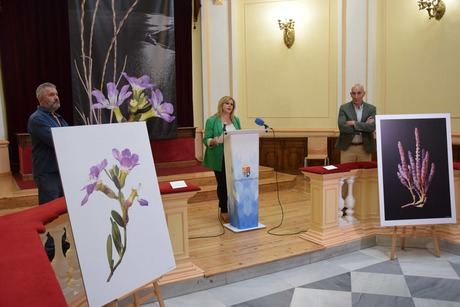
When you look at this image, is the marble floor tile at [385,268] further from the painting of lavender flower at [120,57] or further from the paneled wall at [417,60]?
the painting of lavender flower at [120,57]

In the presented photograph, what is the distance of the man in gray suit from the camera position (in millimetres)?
4359

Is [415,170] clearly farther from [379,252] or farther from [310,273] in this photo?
[310,273]

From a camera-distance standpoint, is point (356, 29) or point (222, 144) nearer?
point (222, 144)

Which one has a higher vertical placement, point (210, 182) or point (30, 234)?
point (30, 234)

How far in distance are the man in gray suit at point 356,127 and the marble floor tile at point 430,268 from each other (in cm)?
126

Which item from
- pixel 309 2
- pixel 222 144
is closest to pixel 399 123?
pixel 222 144

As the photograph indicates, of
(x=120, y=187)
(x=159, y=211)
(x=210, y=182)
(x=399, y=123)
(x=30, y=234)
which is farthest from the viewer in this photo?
(x=210, y=182)

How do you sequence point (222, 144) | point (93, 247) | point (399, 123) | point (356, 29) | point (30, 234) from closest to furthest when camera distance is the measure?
point (30, 234)
point (93, 247)
point (399, 123)
point (222, 144)
point (356, 29)

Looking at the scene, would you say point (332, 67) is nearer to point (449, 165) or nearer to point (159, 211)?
point (449, 165)

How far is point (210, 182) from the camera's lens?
6145 millimetres

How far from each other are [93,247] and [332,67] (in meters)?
5.86

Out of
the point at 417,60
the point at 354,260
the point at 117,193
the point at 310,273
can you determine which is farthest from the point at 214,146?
the point at 417,60

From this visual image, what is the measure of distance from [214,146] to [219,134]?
0.46ft

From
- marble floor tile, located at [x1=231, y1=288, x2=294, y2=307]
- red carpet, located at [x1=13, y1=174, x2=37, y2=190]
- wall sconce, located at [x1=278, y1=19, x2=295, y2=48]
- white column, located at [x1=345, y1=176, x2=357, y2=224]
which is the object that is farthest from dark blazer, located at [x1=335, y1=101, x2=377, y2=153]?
red carpet, located at [x1=13, y1=174, x2=37, y2=190]
